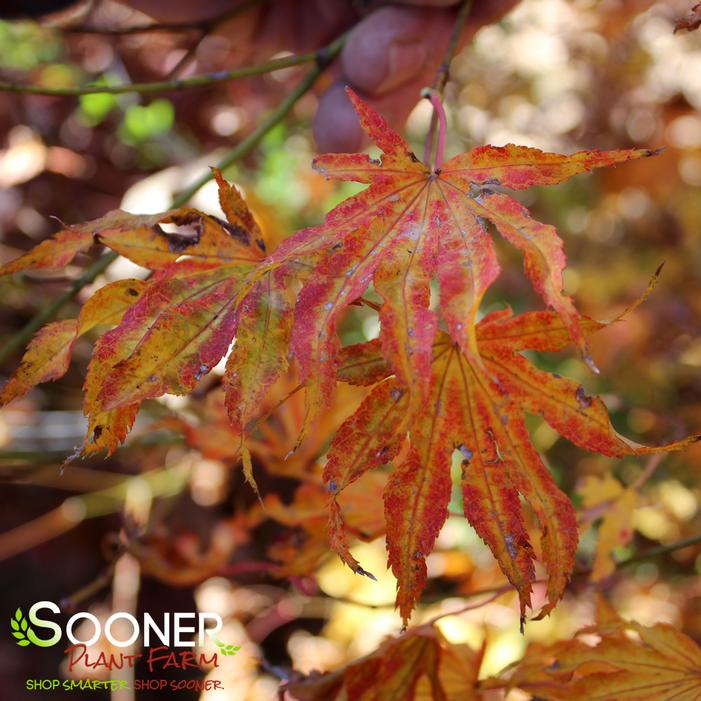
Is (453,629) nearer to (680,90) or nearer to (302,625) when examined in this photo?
(302,625)

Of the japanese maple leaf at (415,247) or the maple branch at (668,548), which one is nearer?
the japanese maple leaf at (415,247)

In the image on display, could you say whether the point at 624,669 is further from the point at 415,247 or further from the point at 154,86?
the point at 154,86

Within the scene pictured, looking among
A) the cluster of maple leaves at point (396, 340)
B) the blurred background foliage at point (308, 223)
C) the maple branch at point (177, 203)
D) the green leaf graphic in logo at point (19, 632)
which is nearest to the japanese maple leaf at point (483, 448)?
the cluster of maple leaves at point (396, 340)

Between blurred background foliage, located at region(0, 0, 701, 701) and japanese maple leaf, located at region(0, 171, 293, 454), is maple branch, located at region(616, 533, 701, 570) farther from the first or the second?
blurred background foliage, located at region(0, 0, 701, 701)

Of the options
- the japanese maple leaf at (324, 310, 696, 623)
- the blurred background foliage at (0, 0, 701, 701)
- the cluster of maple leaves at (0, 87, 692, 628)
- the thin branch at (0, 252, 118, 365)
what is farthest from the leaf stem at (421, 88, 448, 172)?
the blurred background foliage at (0, 0, 701, 701)

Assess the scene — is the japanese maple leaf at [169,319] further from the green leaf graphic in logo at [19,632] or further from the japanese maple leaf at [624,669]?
the green leaf graphic in logo at [19,632]

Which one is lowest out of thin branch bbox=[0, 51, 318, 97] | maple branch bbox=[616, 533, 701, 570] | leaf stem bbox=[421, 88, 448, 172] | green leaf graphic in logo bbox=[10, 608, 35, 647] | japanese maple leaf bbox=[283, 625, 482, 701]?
japanese maple leaf bbox=[283, 625, 482, 701]

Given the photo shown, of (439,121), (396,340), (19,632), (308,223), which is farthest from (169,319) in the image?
(308,223)
